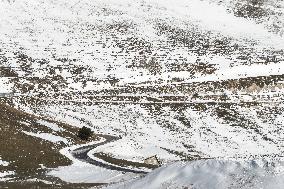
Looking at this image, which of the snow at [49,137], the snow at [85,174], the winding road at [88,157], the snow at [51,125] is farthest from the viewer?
the snow at [51,125]

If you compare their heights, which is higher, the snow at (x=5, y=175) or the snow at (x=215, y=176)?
the snow at (x=215, y=176)

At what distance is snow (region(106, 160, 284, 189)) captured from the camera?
1817 centimetres

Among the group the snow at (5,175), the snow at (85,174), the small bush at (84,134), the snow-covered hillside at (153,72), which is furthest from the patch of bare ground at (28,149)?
the snow-covered hillside at (153,72)

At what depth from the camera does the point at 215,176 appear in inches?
744

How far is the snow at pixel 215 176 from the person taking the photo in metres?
18.2

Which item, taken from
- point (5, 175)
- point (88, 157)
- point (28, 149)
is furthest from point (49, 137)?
point (5, 175)

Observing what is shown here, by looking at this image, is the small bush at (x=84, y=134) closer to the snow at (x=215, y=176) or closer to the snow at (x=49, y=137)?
the snow at (x=49, y=137)

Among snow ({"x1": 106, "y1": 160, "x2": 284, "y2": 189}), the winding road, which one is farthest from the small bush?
snow ({"x1": 106, "y1": 160, "x2": 284, "y2": 189})

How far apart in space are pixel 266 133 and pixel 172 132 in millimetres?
15131

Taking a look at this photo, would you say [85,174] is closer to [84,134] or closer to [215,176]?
[215,176]

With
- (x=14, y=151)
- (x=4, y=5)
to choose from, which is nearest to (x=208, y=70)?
(x=4, y=5)

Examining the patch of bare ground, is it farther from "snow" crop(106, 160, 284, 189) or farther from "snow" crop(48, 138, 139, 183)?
"snow" crop(106, 160, 284, 189)

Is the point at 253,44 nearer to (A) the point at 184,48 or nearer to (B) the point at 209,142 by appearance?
(A) the point at 184,48

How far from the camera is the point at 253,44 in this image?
127 meters
